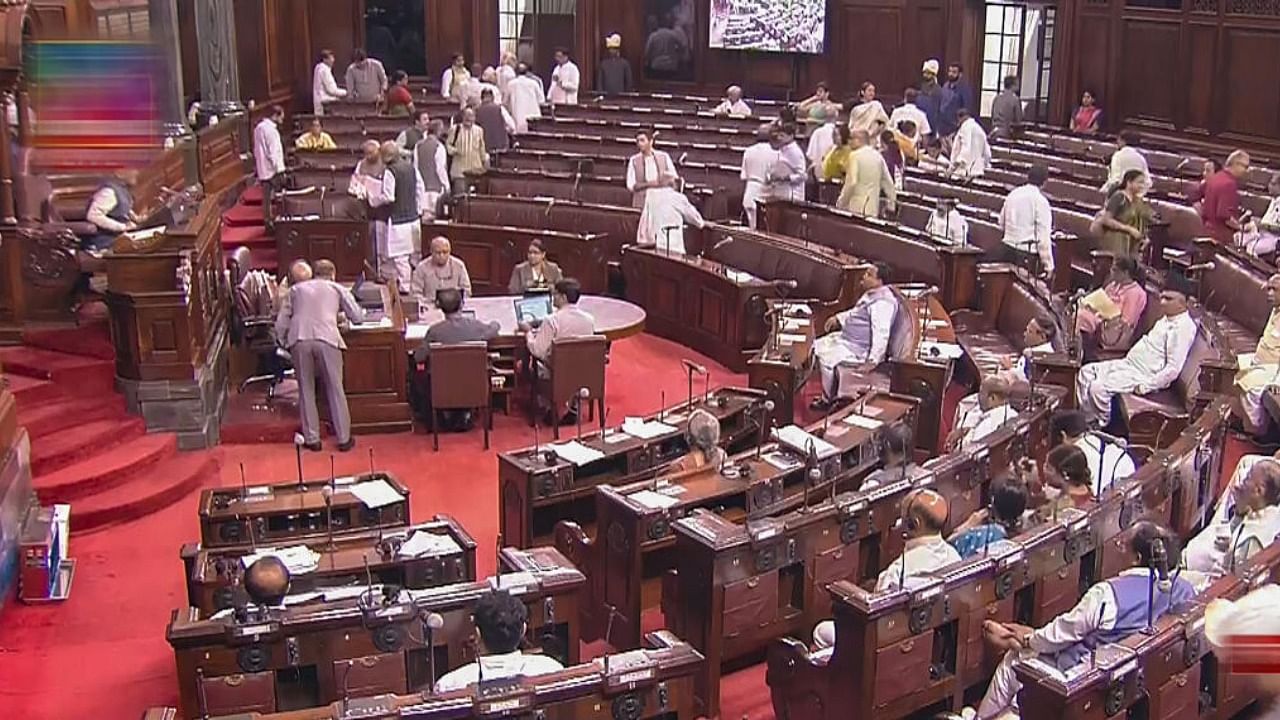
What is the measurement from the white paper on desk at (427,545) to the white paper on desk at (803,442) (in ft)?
6.80

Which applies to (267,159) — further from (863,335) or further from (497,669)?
(497,669)

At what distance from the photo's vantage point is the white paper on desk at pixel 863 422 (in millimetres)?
8766

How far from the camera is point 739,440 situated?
924 cm

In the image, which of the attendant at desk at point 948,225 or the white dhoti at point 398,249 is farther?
the white dhoti at point 398,249

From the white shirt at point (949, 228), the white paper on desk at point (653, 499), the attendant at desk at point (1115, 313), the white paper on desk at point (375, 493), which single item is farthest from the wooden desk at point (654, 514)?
the white shirt at point (949, 228)

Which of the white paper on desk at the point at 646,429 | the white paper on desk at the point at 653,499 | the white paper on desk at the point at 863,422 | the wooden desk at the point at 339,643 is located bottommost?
the wooden desk at the point at 339,643

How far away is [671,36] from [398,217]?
1185 centimetres

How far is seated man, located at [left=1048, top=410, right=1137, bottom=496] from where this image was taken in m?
7.68

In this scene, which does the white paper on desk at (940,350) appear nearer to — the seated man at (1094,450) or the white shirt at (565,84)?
the seated man at (1094,450)

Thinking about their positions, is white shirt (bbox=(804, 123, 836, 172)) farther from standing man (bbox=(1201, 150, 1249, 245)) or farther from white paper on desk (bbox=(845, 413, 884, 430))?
white paper on desk (bbox=(845, 413, 884, 430))

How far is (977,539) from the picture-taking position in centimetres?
658

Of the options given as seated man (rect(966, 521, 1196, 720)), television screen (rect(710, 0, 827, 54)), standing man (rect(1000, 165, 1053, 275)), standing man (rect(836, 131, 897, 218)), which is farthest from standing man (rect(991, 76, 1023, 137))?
seated man (rect(966, 521, 1196, 720))

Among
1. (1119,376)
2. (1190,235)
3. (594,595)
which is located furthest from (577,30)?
(594,595)

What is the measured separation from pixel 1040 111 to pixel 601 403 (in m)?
13.0
